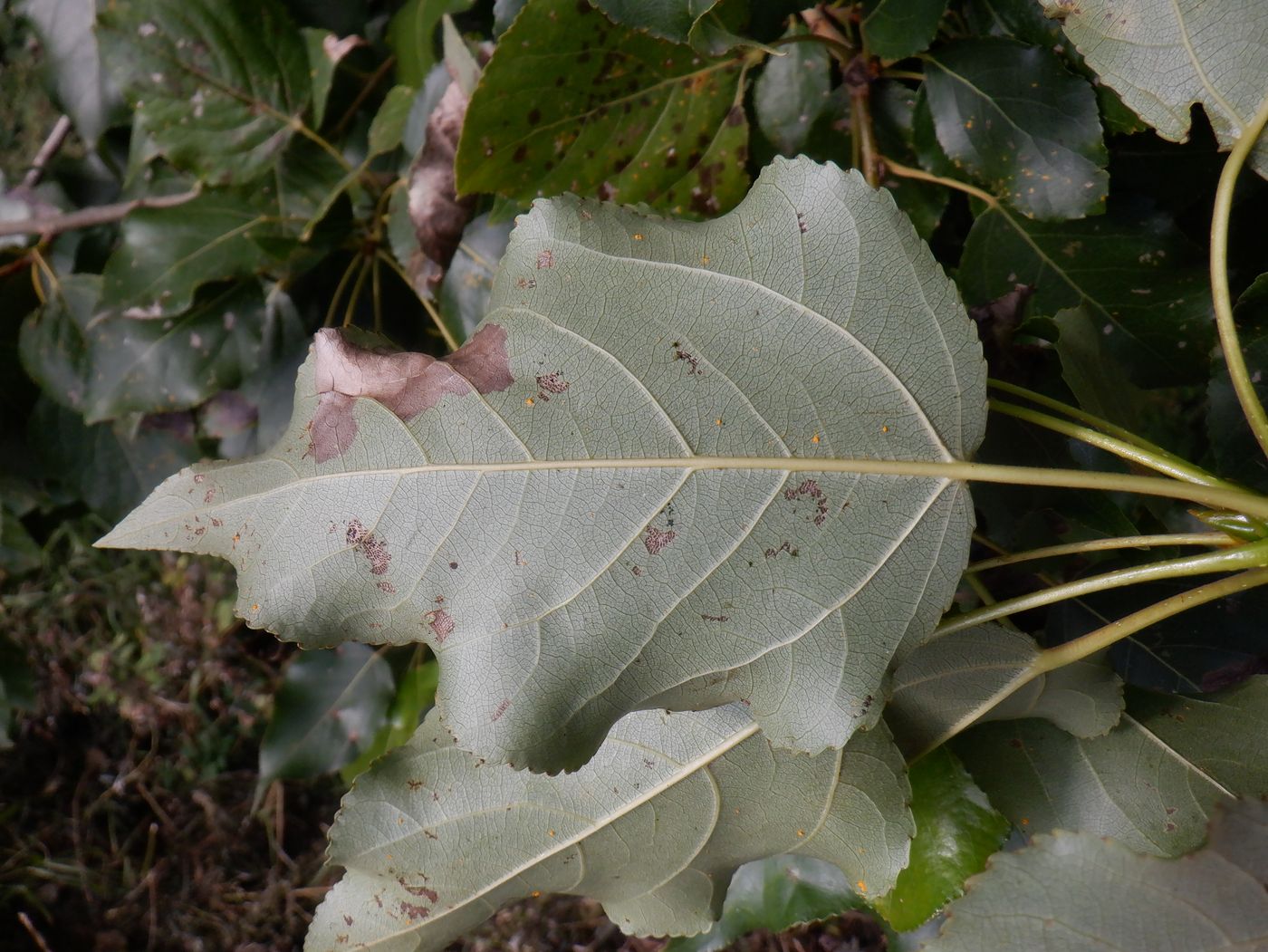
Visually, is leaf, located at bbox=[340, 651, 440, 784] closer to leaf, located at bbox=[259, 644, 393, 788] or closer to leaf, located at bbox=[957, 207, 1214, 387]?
leaf, located at bbox=[259, 644, 393, 788]

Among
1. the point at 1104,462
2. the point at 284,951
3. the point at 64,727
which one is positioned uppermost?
the point at 1104,462

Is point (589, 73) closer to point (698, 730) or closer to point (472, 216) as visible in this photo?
point (472, 216)

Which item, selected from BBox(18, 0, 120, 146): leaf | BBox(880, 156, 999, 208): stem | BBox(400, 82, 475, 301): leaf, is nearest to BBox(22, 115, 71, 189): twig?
BBox(18, 0, 120, 146): leaf

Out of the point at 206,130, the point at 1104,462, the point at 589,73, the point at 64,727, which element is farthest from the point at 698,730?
the point at 64,727

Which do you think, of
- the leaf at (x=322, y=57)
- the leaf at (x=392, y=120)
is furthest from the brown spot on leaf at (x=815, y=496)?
the leaf at (x=322, y=57)

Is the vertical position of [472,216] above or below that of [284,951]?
above

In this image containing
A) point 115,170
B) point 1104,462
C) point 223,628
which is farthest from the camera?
point 223,628
